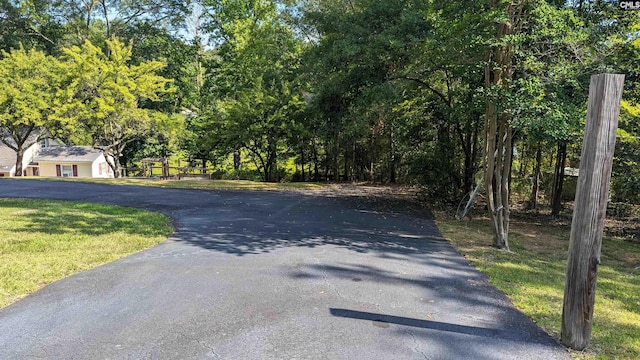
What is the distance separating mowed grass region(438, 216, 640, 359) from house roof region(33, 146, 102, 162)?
29899mm

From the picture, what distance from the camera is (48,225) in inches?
284

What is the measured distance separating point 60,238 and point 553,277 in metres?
7.38

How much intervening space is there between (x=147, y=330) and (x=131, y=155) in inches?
1158

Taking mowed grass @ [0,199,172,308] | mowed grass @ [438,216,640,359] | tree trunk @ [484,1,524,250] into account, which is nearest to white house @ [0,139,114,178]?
mowed grass @ [0,199,172,308]

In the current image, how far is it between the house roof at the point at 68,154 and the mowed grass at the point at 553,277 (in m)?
29.9

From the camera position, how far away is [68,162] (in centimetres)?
3045

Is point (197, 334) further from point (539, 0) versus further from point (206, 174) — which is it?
point (206, 174)

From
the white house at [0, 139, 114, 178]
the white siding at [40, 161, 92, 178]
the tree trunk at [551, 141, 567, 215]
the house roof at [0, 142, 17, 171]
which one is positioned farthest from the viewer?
the white siding at [40, 161, 92, 178]

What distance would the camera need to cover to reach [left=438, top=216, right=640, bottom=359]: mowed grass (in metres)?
3.25

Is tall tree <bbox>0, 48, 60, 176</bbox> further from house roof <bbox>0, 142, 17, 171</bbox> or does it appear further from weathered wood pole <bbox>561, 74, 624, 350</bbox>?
weathered wood pole <bbox>561, 74, 624, 350</bbox>

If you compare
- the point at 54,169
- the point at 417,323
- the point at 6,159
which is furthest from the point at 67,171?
the point at 417,323

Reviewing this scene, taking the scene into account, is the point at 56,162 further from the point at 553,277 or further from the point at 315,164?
the point at 553,277

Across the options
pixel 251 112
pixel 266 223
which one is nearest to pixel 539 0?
pixel 266 223

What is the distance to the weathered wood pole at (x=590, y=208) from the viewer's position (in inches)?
113
